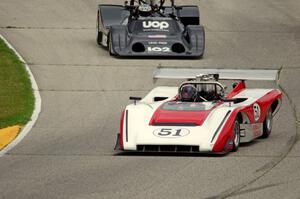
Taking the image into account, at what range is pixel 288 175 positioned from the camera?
16.0 metres

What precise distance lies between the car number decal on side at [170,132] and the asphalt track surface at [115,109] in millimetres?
386

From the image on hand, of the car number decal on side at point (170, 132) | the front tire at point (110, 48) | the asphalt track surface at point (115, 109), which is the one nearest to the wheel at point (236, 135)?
the asphalt track surface at point (115, 109)

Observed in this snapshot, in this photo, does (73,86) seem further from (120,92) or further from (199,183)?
(199,183)

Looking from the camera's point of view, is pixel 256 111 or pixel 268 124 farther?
pixel 268 124

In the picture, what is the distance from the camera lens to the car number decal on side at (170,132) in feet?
58.0

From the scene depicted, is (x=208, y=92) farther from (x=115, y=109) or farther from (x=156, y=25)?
(x=156, y=25)

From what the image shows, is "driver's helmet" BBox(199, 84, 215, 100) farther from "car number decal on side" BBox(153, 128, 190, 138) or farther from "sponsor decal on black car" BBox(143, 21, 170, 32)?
"sponsor decal on black car" BBox(143, 21, 170, 32)

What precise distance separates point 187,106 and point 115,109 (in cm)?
421

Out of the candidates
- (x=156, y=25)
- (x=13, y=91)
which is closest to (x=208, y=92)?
(x=13, y=91)

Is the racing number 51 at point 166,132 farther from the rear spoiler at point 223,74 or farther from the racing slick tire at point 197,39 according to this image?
the racing slick tire at point 197,39

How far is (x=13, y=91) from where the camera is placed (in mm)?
24750

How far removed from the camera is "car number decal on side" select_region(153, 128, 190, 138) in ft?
58.0

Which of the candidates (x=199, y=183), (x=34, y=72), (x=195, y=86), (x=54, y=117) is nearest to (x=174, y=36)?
(x=34, y=72)

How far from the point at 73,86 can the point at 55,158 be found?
306 inches
